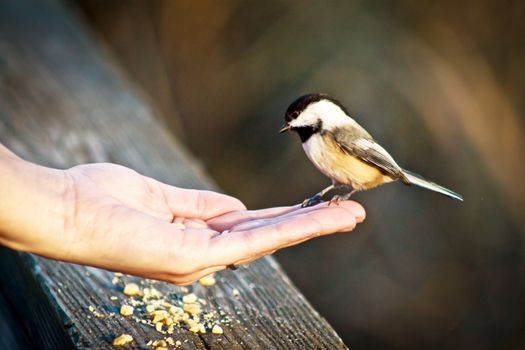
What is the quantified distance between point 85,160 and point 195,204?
36.3 inches

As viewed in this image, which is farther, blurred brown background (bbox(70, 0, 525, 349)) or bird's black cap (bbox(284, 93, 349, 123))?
blurred brown background (bbox(70, 0, 525, 349))

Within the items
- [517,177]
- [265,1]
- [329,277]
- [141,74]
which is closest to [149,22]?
[141,74]

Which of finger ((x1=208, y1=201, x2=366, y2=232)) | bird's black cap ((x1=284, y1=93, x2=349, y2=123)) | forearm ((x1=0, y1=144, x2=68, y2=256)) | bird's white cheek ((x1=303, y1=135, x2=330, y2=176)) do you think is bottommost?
finger ((x1=208, y1=201, x2=366, y2=232))

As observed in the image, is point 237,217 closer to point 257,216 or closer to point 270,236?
point 257,216

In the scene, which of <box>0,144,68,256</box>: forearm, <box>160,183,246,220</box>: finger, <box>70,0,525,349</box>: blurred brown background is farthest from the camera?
<box>70,0,525,349</box>: blurred brown background

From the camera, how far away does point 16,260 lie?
7.36 ft

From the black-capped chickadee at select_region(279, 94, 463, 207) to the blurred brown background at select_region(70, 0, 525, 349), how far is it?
245 cm

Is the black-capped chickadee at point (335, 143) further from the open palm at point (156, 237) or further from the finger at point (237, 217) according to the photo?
the open palm at point (156, 237)

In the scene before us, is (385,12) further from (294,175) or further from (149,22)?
(149,22)

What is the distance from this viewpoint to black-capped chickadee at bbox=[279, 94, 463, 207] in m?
2.91

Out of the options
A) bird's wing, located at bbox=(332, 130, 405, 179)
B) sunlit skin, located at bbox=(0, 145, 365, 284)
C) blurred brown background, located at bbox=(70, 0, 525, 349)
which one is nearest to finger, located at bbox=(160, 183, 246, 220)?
sunlit skin, located at bbox=(0, 145, 365, 284)

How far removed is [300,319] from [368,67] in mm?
3620

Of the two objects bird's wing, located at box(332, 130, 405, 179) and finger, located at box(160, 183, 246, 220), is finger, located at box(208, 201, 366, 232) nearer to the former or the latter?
finger, located at box(160, 183, 246, 220)

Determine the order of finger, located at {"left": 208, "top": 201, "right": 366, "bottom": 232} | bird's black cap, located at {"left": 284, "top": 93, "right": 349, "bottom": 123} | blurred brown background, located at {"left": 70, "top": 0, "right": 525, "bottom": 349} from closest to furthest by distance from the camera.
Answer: finger, located at {"left": 208, "top": 201, "right": 366, "bottom": 232}, bird's black cap, located at {"left": 284, "top": 93, "right": 349, "bottom": 123}, blurred brown background, located at {"left": 70, "top": 0, "right": 525, "bottom": 349}
